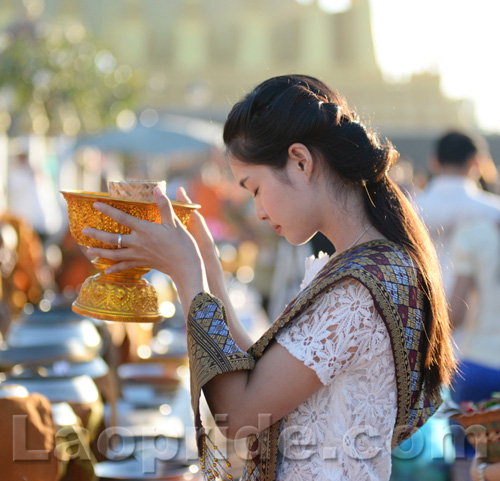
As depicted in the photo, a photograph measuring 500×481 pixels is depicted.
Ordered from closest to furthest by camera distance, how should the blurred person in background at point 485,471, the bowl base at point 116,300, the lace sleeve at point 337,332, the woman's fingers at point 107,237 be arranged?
the lace sleeve at point 337,332 → the woman's fingers at point 107,237 → the bowl base at point 116,300 → the blurred person in background at point 485,471

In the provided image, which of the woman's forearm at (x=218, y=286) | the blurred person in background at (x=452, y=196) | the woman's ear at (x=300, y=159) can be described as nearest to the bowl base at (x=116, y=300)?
the woman's forearm at (x=218, y=286)

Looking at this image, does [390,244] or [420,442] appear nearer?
[390,244]

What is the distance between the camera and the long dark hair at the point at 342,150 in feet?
4.97

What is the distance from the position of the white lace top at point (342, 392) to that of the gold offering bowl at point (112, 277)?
363mm

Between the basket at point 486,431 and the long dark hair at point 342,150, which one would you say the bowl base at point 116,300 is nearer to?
the long dark hair at point 342,150

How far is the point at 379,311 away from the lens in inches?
57.2

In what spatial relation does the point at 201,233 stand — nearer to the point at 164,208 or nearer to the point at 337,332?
the point at 164,208

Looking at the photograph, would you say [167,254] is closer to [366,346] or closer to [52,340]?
[366,346]

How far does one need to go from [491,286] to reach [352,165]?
192 centimetres

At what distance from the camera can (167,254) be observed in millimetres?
1498

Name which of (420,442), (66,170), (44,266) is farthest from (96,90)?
(420,442)

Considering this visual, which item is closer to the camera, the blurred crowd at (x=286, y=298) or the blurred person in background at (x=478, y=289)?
the blurred crowd at (x=286, y=298)

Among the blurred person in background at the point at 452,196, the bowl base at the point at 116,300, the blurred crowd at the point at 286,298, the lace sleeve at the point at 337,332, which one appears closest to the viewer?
the lace sleeve at the point at 337,332

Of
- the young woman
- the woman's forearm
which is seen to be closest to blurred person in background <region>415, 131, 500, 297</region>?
the woman's forearm
